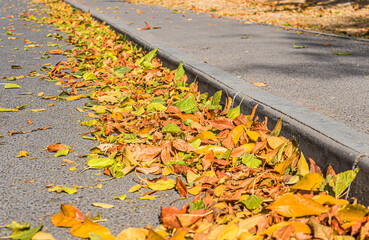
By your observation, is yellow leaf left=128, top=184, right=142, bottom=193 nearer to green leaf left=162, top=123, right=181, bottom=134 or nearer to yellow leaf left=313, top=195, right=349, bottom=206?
green leaf left=162, top=123, right=181, bottom=134

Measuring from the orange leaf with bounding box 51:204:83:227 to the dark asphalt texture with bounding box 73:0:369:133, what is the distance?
1.60 m

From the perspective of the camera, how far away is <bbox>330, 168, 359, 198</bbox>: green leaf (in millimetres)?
1749

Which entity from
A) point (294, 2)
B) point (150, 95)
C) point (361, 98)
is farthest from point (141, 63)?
point (294, 2)

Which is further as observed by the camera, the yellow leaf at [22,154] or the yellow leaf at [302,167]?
the yellow leaf at [22,154]

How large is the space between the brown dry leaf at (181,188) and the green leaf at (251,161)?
0.41 metres

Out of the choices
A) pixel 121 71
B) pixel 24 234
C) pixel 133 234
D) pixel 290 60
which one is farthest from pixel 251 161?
pixel 121 71

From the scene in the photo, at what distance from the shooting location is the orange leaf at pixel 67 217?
1718 mm

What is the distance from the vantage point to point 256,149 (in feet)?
7.54

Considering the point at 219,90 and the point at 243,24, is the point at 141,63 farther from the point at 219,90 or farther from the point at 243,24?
A: the point at 243,24

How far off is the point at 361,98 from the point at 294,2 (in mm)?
8953

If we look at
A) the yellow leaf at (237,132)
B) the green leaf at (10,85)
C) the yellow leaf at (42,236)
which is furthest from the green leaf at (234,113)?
the green leaf at (10,85)

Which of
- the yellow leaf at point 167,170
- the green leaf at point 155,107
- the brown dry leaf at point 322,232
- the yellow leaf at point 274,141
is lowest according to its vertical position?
the yellow leaf at point 167,170

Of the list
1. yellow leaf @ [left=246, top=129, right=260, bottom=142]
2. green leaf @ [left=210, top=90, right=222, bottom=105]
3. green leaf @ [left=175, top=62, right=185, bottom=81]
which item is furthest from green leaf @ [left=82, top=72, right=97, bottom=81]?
yellow leaf @ [left=246, top=129, right=260, bottom=142]

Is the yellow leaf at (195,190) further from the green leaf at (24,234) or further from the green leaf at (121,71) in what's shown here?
the green leaf at (121,71)
